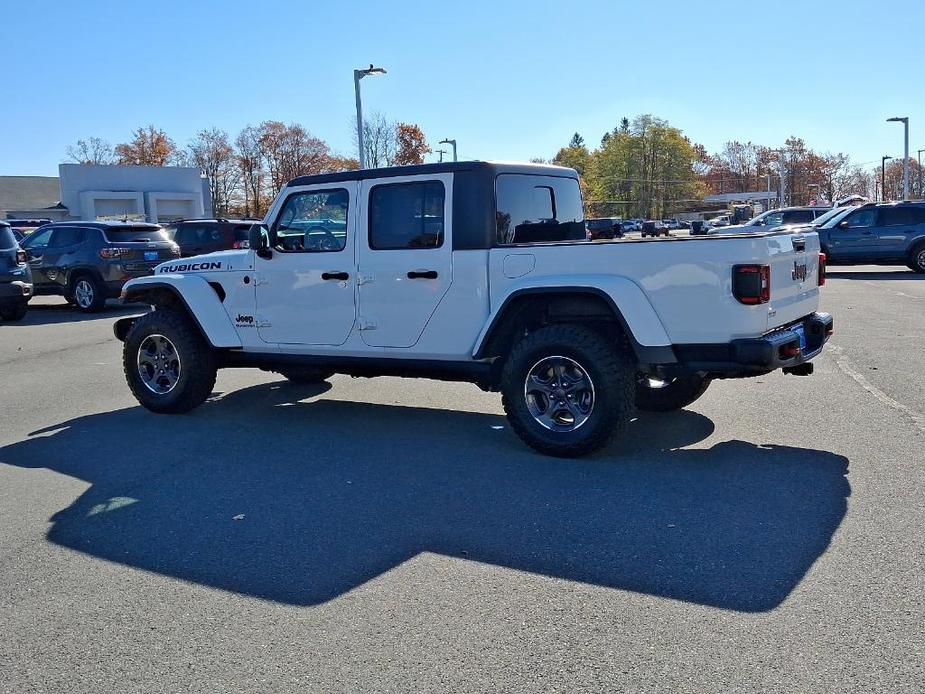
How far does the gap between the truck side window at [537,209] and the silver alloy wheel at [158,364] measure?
315 cm

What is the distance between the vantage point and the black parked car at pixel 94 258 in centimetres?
1756

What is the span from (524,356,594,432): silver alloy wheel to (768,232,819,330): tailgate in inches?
49.8

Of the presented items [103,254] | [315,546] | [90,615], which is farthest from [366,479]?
[103,254]

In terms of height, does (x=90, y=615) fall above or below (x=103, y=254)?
below

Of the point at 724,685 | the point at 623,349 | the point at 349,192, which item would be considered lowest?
the point at 724,685

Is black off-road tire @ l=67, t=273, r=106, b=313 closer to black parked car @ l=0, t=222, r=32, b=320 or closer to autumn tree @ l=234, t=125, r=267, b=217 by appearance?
black parked car @ l=0, t=222, r=32, b=320

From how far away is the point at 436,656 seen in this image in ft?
11.0

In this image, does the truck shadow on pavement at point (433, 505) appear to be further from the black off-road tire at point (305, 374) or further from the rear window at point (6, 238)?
the rear window at point (6, 238)

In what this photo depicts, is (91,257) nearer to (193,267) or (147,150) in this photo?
(193,267)

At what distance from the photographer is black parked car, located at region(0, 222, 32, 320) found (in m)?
15.7

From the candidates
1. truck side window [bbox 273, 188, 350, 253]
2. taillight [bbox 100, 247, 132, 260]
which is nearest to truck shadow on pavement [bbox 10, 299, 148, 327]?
taillight [bbox 100, 247, 132, 260]

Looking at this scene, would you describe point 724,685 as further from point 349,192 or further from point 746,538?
point 349,192

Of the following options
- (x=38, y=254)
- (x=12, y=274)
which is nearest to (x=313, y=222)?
(x=12, y=274)

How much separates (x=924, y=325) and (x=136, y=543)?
455 inches
